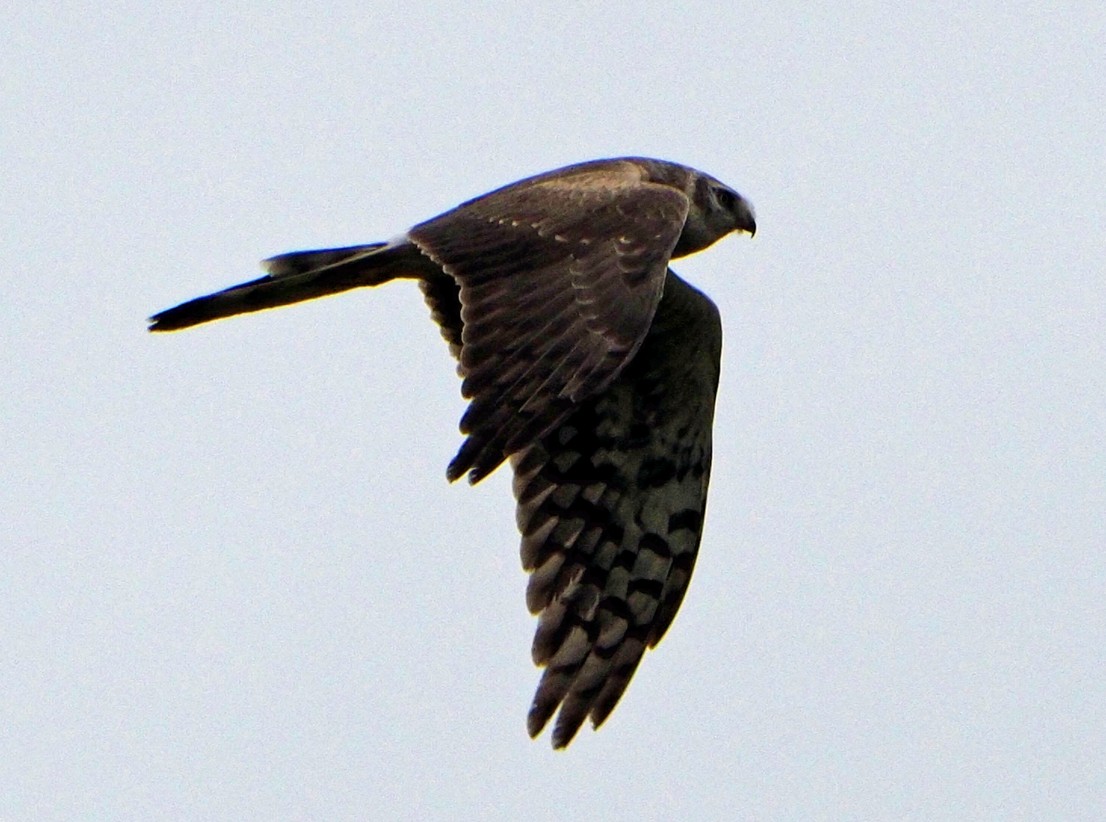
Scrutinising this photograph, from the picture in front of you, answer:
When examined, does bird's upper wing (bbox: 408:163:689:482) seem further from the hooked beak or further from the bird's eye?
the hooked beak

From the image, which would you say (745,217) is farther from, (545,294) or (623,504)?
(545,294)

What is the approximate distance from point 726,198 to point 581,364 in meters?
2.87

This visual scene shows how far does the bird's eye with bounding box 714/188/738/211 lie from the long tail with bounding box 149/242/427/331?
5.48 ft

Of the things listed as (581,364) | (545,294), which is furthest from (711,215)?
(581,364)

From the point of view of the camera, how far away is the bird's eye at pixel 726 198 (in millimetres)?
9633

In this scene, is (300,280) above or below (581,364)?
above

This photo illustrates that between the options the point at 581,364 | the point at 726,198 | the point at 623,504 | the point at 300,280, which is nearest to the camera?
the point at 581,364

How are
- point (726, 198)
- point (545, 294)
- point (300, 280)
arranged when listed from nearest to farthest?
point (545, 294)
point (300, 280)
point (726, 198)

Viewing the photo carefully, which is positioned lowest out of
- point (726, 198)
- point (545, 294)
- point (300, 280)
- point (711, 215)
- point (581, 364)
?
point (581, 364)

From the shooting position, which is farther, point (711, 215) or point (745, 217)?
point (745, 217)

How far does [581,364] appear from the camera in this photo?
7.01m

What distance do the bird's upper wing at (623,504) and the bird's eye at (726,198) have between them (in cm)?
A: 62

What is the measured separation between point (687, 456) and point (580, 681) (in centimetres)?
124

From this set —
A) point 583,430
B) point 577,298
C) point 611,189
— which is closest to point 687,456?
point 583,430
